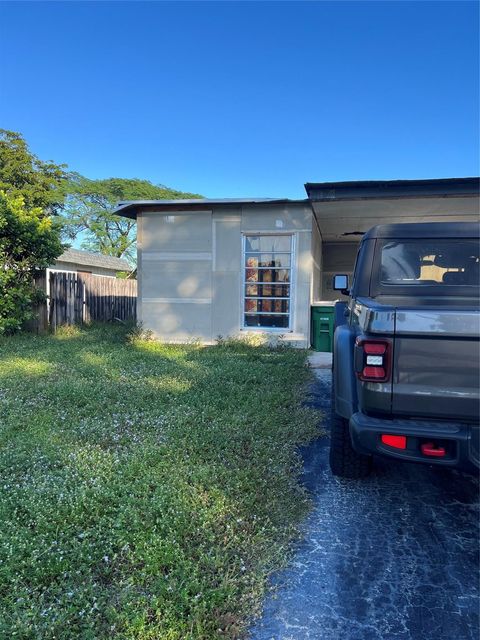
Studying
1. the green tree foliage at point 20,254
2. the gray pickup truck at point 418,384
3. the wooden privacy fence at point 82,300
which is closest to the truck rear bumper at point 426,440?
the gray pickup truck at point 418,384

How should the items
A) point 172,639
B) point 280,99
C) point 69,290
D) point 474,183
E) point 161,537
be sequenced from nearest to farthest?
point 172,639, point 161,537, point 474,183, point 280,99, point 69,290

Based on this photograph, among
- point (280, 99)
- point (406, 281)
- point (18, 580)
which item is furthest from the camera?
point (280, 99)

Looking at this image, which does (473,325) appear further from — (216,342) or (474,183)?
(216,342)

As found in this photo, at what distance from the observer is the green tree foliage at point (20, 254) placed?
8.67 metres

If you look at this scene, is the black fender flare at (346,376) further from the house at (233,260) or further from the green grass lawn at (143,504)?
the house at (233,260)

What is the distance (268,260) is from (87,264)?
685 inches

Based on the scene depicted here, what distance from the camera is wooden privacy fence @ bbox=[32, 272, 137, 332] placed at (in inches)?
417

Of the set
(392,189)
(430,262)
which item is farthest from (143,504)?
(392,189)

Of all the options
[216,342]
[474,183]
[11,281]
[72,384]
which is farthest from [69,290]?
[474,183]

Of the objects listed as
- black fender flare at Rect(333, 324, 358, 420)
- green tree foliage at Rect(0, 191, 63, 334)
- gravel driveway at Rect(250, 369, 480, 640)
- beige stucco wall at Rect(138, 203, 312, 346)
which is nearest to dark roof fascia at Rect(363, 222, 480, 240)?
black fender flare at Rect(333, 324, 358, 420)

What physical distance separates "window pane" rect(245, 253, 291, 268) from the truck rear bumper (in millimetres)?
6985

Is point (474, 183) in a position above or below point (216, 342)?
above

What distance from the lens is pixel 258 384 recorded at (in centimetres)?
557

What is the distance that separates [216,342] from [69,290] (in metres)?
4.93
